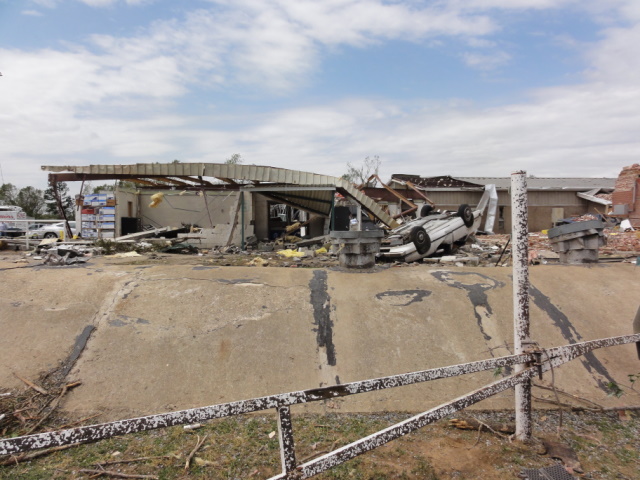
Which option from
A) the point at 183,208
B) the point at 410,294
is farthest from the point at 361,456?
the point at 183,208

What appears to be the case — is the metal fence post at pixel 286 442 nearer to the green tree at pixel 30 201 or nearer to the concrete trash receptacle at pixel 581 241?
the concrete trash receptacle at pixel 581 241

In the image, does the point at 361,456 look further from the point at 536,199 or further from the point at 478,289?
the point at 536,199

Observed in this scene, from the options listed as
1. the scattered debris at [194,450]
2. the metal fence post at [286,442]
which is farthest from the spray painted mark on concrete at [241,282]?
the metal fence post at [286,442]

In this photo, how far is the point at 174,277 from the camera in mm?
5375

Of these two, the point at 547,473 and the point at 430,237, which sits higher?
the point at 430,237

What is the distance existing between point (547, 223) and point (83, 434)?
2659 cm

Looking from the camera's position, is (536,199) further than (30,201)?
No

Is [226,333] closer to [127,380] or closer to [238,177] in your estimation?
[127,380]

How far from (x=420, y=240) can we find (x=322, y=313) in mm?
4540

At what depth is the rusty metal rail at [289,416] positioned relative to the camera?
1.57m

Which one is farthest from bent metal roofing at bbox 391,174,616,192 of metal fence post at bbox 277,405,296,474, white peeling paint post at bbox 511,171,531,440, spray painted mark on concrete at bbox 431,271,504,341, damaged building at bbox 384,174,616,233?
metal fence post at bbox 277,405,296,474

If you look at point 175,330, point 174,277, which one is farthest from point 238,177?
point 175,330

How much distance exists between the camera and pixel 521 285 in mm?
3070

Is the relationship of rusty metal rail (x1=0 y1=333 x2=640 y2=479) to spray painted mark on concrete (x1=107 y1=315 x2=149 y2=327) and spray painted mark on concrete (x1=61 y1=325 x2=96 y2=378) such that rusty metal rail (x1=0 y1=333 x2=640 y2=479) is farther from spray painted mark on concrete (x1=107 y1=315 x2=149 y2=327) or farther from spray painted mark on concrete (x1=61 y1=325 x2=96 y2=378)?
spray painted mark on concrete (x1=107 y1=315 x2=149 y2=327)
